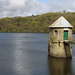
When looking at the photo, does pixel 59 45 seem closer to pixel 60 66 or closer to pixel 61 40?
pixel 61 40

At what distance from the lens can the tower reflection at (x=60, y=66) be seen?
2231 cm

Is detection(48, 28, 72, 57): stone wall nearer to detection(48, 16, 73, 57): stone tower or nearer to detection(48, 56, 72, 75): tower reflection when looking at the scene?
detection(48, 16, 73, 57): stone tower

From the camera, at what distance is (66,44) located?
2850 cm

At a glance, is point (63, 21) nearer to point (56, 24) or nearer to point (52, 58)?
point (56, 24)

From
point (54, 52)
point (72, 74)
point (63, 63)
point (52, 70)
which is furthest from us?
point (54, 52)

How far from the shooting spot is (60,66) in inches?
1000

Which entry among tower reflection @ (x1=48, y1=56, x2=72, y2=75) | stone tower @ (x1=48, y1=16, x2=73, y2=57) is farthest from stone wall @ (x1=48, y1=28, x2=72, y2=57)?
tower reflection @ (x1=48, y1=56, x2=72, y2=75)

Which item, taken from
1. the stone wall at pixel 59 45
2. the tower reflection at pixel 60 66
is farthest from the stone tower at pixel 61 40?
the tower reflection at pixel 60 66

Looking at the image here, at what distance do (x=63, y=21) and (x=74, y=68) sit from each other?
937cm

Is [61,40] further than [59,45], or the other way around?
[61,40]

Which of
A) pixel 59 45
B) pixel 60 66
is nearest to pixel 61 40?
pixel 59 45

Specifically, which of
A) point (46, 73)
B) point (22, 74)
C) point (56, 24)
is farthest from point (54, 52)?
point (22, 74)

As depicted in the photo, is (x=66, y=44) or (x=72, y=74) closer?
(x=72, y=74)

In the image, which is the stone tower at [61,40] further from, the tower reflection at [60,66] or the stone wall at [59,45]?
the tower reflection at [60,66]
